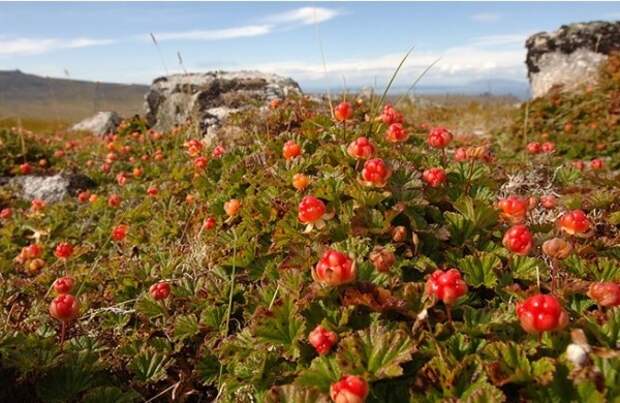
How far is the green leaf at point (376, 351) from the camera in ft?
6.19

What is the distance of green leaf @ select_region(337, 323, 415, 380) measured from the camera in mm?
1888

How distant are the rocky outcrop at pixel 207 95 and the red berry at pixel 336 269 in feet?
15.0

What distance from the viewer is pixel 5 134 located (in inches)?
367

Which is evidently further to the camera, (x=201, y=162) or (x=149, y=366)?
(x=201, y=162)

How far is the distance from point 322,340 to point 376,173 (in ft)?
3.46

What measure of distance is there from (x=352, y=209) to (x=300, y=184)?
0.38 metres

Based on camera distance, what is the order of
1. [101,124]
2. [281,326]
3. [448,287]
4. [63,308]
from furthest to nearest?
[101,124]
[63,308]
[281,326]
[448,287]

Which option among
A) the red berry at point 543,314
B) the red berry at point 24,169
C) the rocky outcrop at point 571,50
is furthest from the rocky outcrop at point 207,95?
the rocky outcrop at point 571,50

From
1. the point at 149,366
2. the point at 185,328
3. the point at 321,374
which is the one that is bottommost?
the point at 149,366

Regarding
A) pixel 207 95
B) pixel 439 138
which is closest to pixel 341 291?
pixel 439 138

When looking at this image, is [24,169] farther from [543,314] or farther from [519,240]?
[543,314]

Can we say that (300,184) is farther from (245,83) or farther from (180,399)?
(245,83)

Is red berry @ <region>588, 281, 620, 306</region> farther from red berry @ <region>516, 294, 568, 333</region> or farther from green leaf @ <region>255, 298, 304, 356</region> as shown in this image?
green leaf @ <region>255, 298, 304, 356</region>

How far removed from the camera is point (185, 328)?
2627mm
